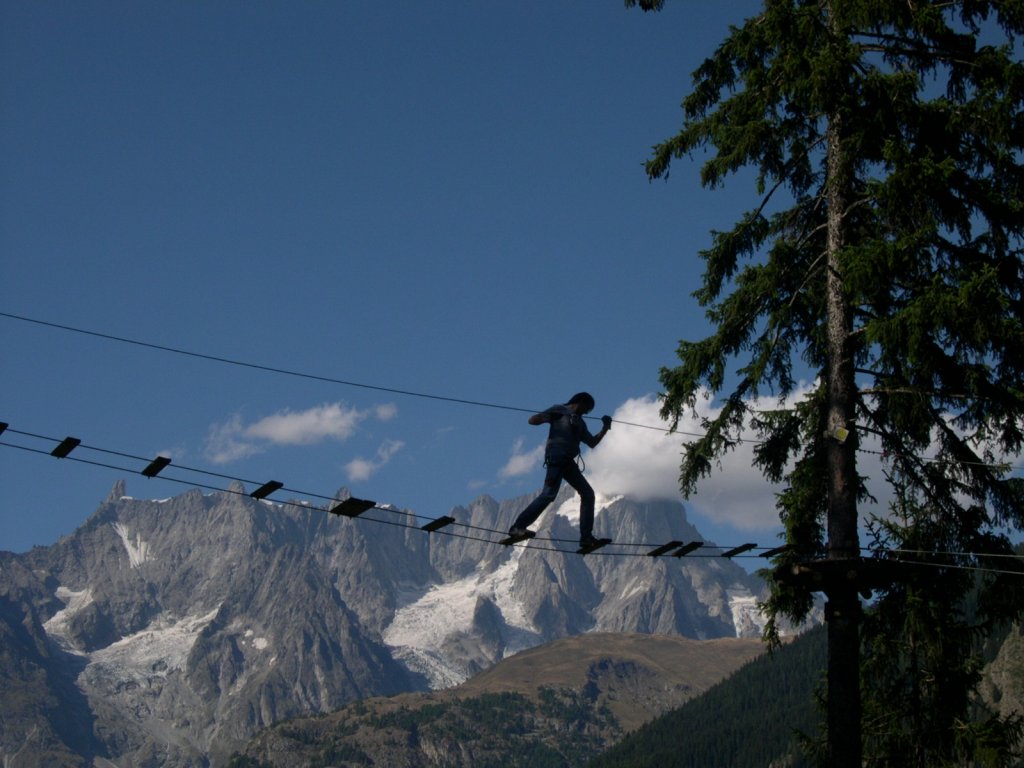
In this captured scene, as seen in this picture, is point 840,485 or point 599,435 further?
point 599,435

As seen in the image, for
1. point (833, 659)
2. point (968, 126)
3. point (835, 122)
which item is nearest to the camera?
point (833, 659)

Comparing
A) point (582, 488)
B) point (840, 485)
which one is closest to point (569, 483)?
point (582, 488)

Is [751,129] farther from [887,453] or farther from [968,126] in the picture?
[887,453]

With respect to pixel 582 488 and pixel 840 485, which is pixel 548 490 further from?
pixel 840 485

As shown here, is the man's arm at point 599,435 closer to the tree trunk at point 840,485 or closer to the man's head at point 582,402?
the man's head at point 582,402

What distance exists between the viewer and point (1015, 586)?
15.0 metres

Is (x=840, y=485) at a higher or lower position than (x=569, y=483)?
lower

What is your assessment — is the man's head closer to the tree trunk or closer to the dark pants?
the dark pants

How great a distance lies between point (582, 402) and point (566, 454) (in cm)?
85

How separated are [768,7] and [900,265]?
4.80 m

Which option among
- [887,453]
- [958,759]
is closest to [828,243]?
[887,453]

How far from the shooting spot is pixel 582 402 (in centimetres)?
1680

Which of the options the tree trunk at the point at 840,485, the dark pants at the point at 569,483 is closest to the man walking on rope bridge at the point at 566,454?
the dark pants at the point at 569,483

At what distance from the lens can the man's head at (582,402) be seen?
55.0ft
